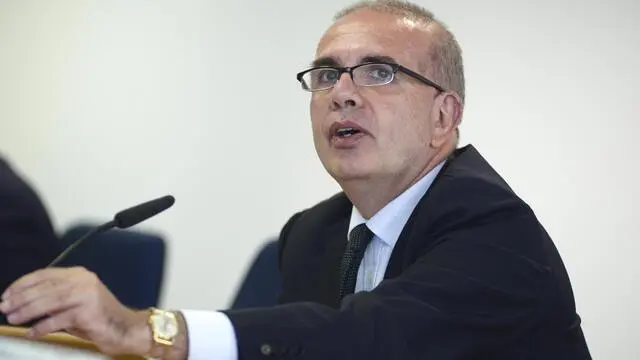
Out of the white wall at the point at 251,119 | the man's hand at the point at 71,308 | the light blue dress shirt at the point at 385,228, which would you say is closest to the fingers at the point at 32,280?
the man's hand at the point at 71,308

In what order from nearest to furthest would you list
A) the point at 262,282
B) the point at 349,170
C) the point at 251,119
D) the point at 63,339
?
the point at 63,339 → the point at 349,170 → the point at 262,282 → the point at 251,119

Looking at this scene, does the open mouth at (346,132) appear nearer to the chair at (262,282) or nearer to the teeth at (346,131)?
the teeth at (346,131)

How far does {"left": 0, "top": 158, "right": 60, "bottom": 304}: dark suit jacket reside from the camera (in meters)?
1.80

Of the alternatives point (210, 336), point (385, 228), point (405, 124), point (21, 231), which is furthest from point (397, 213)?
point (21, 231)

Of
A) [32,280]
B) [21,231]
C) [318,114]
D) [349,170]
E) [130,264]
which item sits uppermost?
[318,114]

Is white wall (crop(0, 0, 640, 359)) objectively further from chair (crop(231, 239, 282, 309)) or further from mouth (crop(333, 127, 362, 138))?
mouth (crop(333, 127, 362, 138))

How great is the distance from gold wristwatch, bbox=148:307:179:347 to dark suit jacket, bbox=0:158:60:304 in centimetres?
103

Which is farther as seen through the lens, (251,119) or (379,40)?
(251,119)

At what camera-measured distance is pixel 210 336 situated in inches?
36.2

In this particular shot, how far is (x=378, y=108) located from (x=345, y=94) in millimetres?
67

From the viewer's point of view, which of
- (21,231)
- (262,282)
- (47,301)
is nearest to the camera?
(47,301)

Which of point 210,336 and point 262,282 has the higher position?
point 210,336

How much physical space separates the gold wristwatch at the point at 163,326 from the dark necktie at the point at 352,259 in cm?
60

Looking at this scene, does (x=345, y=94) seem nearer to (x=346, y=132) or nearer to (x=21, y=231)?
(x=346, y=132)
